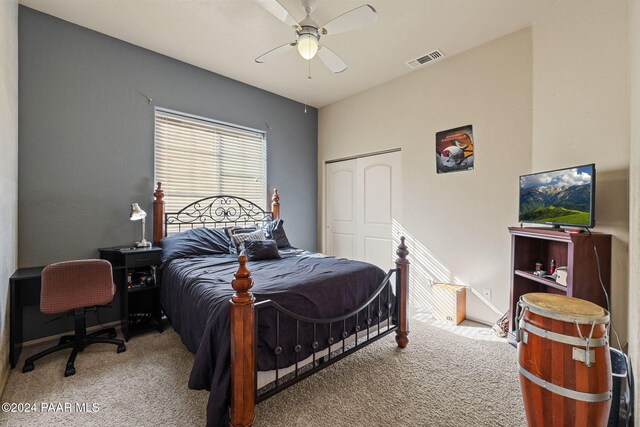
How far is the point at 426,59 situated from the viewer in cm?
330

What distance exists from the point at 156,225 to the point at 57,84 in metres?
1.58

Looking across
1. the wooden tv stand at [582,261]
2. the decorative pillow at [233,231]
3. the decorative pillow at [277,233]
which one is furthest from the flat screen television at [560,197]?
the decorative pillow at [233,231]

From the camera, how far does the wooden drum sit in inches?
47.8

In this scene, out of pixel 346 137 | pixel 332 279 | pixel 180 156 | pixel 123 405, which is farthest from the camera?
pixel 346 137

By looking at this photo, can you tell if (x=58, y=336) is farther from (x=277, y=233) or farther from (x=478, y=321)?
(x=478, y=321)

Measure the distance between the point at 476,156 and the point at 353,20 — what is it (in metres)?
1.97

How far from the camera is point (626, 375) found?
4.80 ft

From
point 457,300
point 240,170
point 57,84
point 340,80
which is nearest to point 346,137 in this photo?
point 340,80

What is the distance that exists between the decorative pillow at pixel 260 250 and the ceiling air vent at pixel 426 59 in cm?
273

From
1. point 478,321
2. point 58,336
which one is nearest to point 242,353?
point 58,336

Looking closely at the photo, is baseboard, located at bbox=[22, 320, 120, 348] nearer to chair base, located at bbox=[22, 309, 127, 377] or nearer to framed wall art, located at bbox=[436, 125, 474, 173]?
chair base, located at bbox=[22, 309, 127, 377]

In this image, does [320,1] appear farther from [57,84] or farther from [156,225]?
[156,225]

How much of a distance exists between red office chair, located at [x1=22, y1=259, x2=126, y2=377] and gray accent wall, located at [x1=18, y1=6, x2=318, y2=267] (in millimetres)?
756

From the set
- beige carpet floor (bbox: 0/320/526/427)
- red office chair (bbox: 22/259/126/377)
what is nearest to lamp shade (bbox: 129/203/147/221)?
red office chair (bbox: 22/259/126/377)
